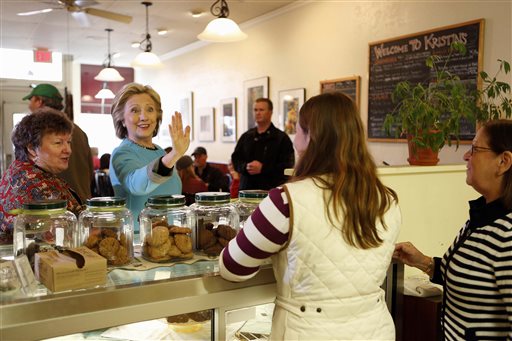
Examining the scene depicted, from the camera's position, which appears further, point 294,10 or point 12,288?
point 294,10

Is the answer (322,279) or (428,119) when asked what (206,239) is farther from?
(428,119)

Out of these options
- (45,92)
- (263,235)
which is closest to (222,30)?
(45,92)

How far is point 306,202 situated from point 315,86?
4450 millimetres

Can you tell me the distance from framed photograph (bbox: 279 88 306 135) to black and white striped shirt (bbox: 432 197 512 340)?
4176mm

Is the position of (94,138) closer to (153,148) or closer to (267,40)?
(267,40)

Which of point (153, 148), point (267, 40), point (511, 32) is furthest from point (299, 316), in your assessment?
point (267, 40)

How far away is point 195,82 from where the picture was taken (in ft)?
27.4

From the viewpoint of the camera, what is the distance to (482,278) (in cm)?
140

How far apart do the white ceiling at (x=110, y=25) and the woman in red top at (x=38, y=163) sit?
3397 millimetres

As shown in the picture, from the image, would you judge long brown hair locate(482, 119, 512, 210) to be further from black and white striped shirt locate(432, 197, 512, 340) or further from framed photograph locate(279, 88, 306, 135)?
framed photograph locate(279, 88, 306, 135)

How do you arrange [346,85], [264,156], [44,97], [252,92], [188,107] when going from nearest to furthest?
[44,97] → [264,156] → [346,85] → [252,92] → [188,107]

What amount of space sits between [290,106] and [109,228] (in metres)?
4.65

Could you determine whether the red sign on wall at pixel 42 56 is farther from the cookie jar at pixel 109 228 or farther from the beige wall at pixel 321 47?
the cookie jar at pixel 109 228

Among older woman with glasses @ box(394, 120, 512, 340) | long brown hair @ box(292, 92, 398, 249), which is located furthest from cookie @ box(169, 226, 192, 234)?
older woman with glasses @ box(394, 120, 512, 340)
